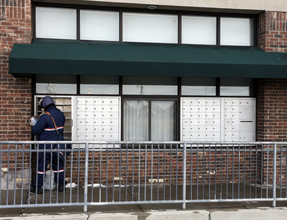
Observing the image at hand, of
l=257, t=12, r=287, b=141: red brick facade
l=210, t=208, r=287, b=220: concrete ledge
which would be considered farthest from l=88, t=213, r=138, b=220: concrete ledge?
l=257, t=12, r=287, b=141: red brick facade

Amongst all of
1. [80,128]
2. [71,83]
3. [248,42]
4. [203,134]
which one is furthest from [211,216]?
[248,42]

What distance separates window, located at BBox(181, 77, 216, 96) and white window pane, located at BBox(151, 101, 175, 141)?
1.52 ft

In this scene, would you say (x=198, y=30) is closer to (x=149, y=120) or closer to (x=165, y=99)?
(x=165, y=99)

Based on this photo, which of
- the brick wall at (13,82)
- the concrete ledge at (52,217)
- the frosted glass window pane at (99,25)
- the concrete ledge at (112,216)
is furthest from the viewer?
the frosted glass window pane at (99,25)

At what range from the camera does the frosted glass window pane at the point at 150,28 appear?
8625 millimetres

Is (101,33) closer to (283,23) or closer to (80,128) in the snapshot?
(80,128)

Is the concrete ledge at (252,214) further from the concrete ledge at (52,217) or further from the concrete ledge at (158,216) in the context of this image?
the concrete ledge at (52,217)

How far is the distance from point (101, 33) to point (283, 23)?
4273 millimetres

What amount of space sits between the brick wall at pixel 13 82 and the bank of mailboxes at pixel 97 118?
1111 mm

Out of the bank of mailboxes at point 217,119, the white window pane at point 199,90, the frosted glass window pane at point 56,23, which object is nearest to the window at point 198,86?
the white window pane at point 199,90

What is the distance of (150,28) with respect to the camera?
344 inches

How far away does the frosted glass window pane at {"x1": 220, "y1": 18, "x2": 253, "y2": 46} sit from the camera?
8.98m

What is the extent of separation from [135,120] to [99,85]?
1154mm

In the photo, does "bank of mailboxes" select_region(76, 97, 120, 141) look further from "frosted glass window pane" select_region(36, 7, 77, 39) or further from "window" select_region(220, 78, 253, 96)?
"window" select_region(220, 78, 253, 96)
